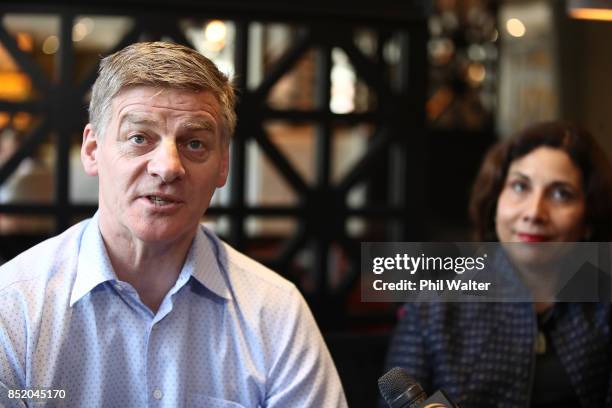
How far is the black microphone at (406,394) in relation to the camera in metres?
1.26

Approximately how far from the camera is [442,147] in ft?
22.0

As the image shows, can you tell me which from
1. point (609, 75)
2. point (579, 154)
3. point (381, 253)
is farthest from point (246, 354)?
point (609, 75)

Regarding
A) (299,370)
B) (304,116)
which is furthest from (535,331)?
(304,116)

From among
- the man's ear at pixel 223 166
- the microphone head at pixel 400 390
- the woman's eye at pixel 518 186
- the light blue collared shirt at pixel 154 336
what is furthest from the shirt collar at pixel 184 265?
the woman's eye at pixel 518 186

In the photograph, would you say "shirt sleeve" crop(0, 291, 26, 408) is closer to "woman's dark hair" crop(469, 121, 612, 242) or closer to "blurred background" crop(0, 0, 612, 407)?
"blurred background" crop(0, 0, 612, 407)

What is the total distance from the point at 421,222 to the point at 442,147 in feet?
13.0

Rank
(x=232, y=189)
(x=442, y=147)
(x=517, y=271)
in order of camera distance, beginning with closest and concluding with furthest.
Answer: (x=517, y=271), (x=232, y=189), (x=442, y=147)

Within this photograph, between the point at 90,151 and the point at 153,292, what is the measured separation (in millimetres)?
254

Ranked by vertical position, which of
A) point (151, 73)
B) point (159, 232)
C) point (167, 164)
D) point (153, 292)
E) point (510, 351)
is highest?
point (151, 73)

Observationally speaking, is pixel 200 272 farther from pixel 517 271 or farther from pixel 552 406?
pixel 552 406

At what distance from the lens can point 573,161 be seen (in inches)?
77.9

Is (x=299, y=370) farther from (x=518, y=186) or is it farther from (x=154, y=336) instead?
(x=518, y=186)

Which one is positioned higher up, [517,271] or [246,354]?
[517,271]

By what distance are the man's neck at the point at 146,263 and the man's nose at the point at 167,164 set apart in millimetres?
131
